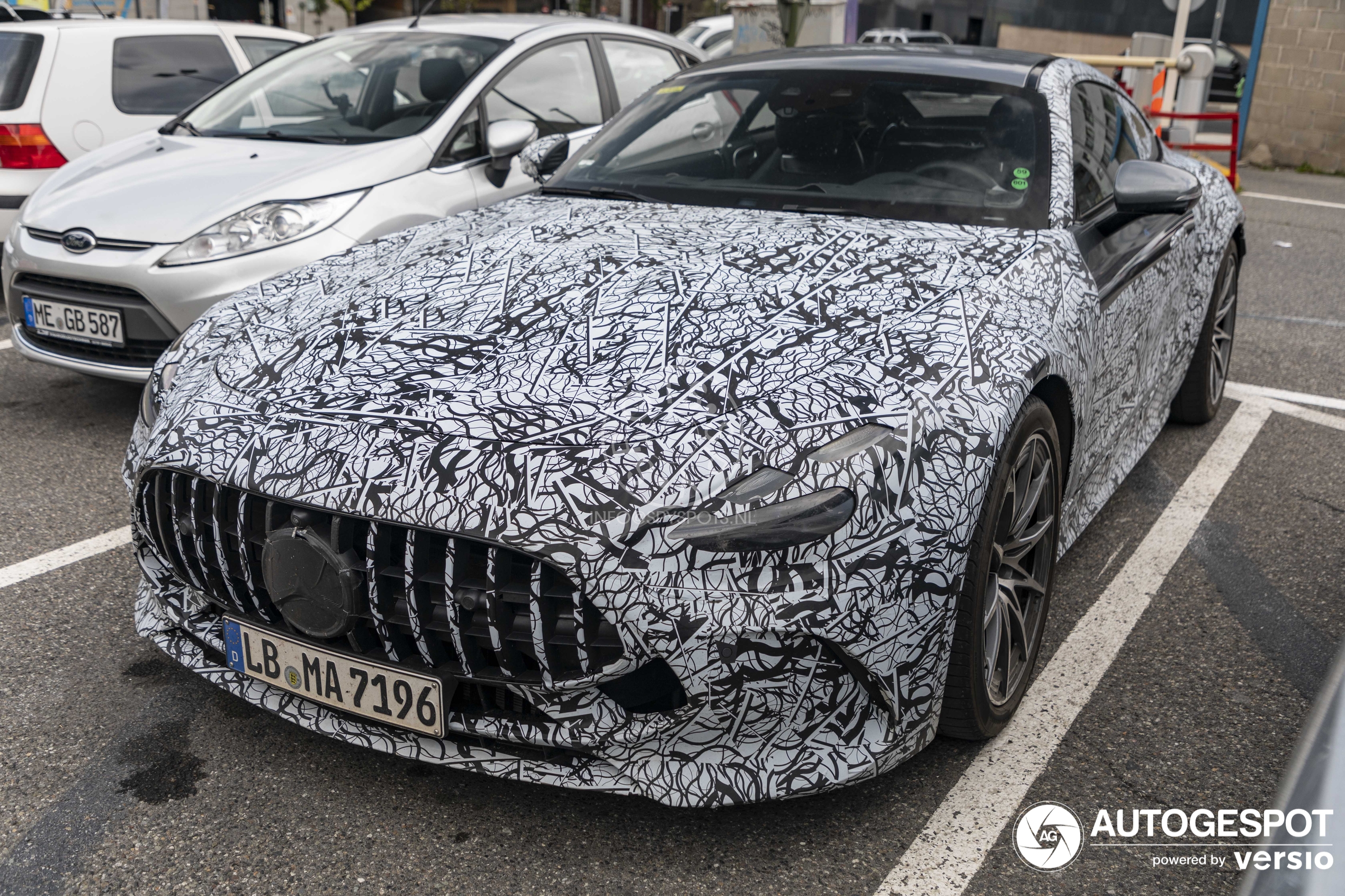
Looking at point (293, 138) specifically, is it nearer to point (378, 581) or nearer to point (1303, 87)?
point (378, 581)

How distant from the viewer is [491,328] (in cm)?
253

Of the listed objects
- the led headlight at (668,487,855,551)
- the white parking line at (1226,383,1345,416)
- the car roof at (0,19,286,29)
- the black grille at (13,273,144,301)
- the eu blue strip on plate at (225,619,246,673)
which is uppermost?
the car roof at (0,19,286,29)

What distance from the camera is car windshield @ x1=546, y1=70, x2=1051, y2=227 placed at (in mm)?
3209

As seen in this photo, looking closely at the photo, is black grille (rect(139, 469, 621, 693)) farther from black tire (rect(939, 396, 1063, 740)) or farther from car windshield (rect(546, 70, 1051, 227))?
car windshield (rect(546, 70, 1051, 227))

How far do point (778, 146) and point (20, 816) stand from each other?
258 centimetres

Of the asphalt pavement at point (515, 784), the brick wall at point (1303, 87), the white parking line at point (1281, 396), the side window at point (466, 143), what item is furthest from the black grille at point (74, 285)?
the brick wall at point (1303, 87)

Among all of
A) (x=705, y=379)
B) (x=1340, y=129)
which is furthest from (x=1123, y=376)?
(x=1340, y=129)

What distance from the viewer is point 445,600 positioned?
2.06 m

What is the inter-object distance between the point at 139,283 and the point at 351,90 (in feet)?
5.18

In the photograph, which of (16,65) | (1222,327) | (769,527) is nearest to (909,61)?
(1222,327)

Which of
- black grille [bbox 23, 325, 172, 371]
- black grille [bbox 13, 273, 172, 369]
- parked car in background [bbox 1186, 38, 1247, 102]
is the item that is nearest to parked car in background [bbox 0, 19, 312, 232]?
black grille [bbox 13, 273, 172, 369]

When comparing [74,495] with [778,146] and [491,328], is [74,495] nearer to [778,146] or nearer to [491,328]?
[491,328]

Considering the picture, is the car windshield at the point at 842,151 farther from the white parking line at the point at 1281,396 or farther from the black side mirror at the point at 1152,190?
the white parking line at the point at 1281,396

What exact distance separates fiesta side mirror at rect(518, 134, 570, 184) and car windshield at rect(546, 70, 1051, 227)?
1.05ft
